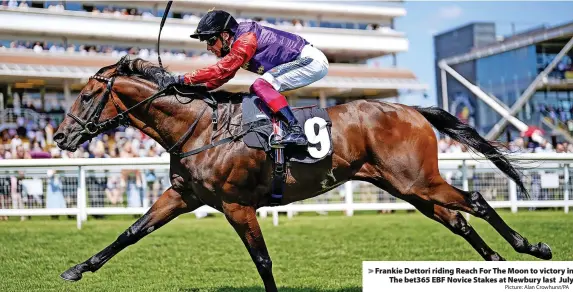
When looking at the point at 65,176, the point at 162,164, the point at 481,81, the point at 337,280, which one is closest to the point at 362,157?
the point at 337,280

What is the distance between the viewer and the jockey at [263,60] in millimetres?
4965

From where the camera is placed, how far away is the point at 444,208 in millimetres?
5492

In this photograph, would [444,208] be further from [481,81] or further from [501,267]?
[481,81]

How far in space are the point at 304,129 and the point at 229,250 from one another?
3349mm

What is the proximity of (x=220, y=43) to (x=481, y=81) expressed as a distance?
71.3 ft

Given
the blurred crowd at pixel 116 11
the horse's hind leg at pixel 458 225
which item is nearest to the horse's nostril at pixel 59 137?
the horse's hind leg at pixel 458 225

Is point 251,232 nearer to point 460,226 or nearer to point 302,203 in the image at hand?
point 460,226

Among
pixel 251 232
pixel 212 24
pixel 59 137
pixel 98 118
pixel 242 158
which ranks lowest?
pixel 251 232

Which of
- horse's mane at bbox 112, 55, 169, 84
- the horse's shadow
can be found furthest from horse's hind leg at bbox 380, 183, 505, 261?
horse's mane at bbox 112, 55, 169, 84

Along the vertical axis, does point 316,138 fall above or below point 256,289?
above

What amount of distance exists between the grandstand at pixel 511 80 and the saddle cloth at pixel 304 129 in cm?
1716

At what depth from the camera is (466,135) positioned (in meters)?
5.84

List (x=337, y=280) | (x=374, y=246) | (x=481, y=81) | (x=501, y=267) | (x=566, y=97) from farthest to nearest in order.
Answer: (x=481, y=81) → (x=566, y=97) → (x=374, y=246) → (x=337, y=280) → (x=501, y=267)

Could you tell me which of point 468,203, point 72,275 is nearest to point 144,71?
point 72,275
